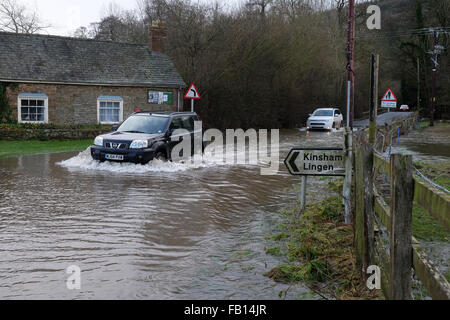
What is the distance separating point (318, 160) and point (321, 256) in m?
2.04

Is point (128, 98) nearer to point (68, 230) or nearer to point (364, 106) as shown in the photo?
point (68, 230)

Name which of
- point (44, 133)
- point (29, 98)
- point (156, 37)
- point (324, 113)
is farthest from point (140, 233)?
point (324, 113)

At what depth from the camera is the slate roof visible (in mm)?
27188

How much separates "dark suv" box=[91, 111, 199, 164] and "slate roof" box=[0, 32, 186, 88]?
1294 cm

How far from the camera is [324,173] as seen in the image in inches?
314

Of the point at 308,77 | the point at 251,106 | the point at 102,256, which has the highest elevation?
the point at 308,77

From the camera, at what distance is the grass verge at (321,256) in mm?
5340

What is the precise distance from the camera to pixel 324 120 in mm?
35094

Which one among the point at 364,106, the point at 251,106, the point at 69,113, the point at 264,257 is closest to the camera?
the point at 264,257

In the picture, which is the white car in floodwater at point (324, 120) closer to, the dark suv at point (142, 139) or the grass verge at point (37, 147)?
the grass verge at point (37, 147)
